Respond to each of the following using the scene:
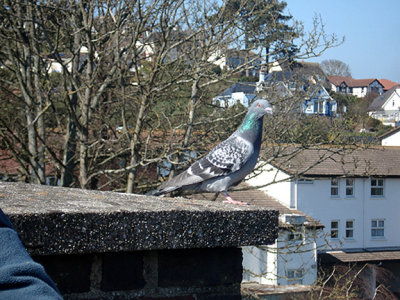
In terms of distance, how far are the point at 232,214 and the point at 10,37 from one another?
8583 mm

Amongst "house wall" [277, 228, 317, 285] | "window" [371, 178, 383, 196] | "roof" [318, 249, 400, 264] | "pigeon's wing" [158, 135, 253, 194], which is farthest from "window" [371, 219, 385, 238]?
"pigeon's wing" [158, 135, 253, 194]

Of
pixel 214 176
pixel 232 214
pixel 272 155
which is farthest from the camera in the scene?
pixel 272 155

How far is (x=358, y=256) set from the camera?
33.0 m

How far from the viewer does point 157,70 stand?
10367 mm

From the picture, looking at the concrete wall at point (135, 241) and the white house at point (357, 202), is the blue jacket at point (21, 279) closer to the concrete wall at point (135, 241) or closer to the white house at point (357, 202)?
the concrete wall at point (135, 241)

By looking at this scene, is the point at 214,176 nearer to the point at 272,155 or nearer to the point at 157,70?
the point at 157,70

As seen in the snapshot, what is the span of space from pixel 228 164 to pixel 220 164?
0.25 ft

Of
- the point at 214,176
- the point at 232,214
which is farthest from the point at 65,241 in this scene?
the point at 214,176

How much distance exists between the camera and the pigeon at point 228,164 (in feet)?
19.3

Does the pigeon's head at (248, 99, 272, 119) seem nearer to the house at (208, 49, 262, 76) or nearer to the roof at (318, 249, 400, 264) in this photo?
the house at (208, 49, 262, 76)

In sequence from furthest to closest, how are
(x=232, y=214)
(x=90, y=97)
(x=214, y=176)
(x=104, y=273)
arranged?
(x=90, y=97) < (x=214, y=176) < (x=232, y=214) < (x=104, y=273)

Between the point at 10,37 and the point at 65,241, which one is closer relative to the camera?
the point at 65,241

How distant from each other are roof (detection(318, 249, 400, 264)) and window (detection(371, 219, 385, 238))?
1.32 m

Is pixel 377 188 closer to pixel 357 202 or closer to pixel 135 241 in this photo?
pixel 357 202
